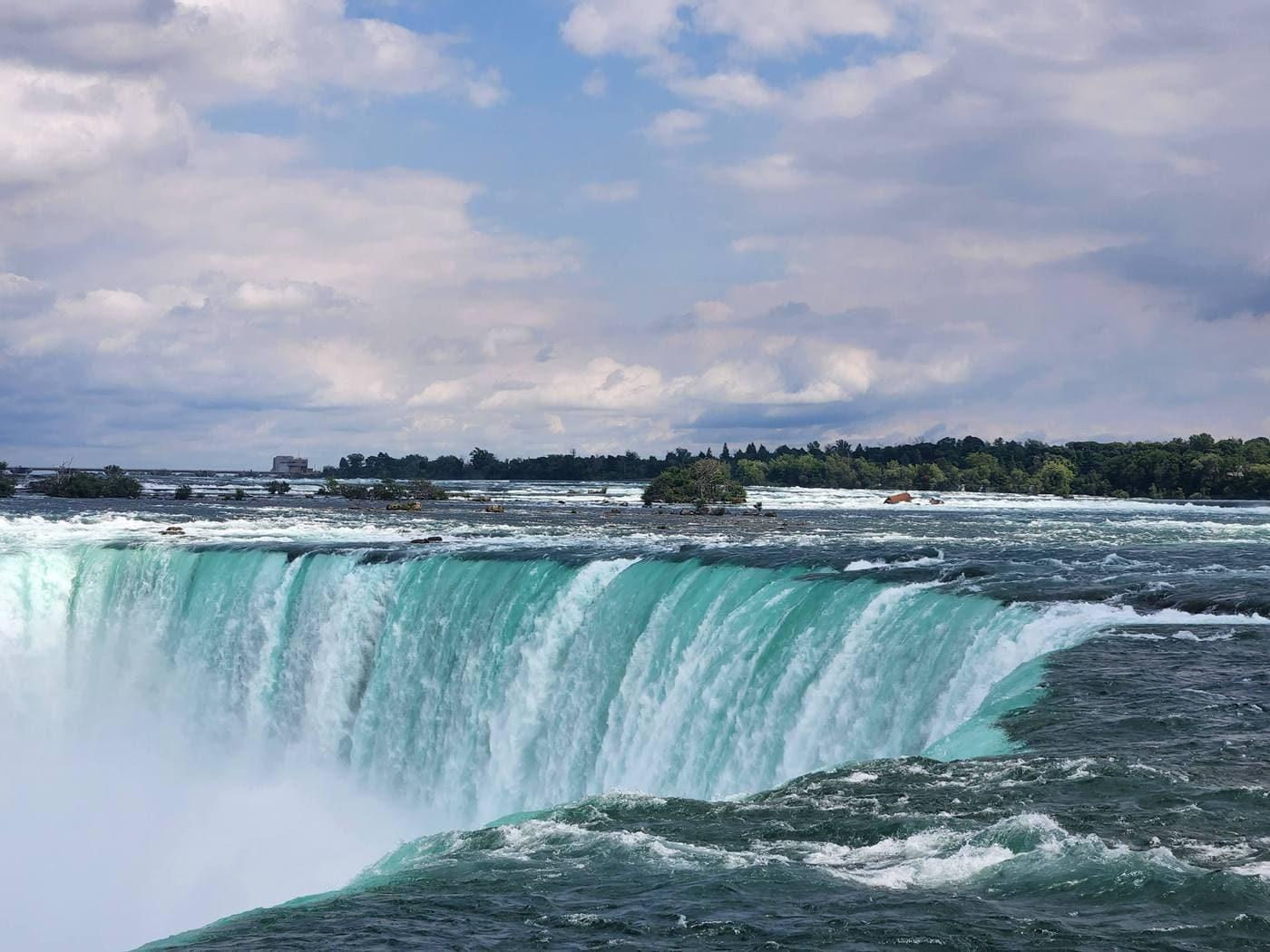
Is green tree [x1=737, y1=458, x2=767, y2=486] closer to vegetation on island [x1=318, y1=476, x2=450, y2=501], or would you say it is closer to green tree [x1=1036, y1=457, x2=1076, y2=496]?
green tree [x1=1036, y1=457, x2=1076, y2=496]

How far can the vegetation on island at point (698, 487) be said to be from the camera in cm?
7100

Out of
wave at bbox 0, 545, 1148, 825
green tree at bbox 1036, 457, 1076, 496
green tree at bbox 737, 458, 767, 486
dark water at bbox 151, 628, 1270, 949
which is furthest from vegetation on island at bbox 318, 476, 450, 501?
dark water at bbox 151, 628, 1270, 949

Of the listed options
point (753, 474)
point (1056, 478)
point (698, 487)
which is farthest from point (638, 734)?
point (753, 474)

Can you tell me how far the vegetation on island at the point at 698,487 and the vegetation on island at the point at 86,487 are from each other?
34057 millimetres

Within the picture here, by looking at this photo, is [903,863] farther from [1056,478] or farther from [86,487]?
[1056,478]

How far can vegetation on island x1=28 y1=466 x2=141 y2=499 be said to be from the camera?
7775 cm

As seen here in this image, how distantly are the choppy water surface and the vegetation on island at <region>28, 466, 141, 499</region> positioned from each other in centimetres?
3438

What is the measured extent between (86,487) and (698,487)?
38.9 meters

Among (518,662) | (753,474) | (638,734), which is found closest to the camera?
(638,734)

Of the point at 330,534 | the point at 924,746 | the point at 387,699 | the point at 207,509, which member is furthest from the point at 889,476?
the point at 924,746

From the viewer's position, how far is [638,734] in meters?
21.6

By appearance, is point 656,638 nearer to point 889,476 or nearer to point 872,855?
point 872,855

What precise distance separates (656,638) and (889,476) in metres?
107

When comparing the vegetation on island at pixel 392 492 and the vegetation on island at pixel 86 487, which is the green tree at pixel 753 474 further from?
the vegetation on island at pixel 86 487
